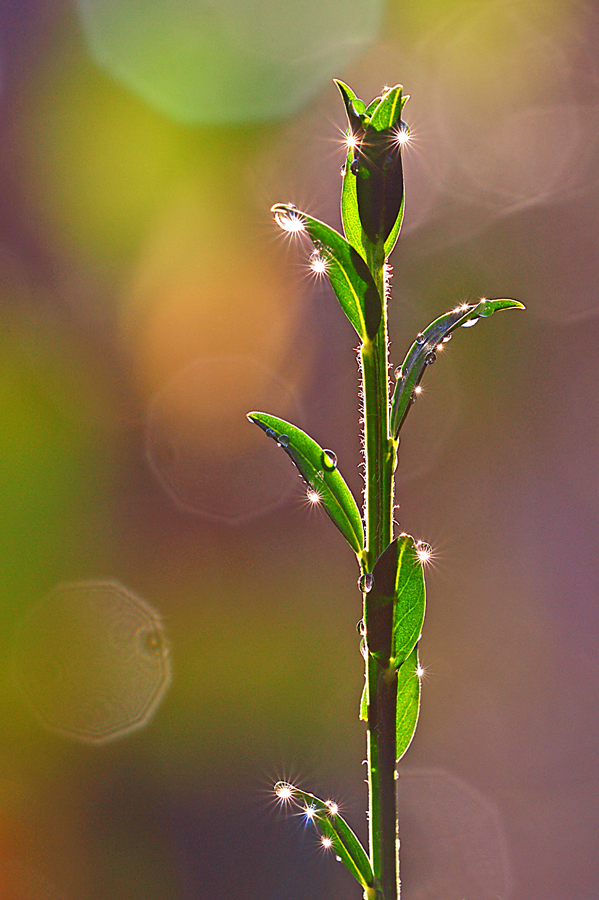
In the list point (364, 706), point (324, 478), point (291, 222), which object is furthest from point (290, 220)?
point (364, 706)

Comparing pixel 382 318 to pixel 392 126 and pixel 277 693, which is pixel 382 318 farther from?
pixel 277 693

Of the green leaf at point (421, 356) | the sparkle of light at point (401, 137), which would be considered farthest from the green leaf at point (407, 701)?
the sparkle of light at point (401, 137)

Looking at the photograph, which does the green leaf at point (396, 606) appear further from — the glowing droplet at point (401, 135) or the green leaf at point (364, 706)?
the glowing droplet at point (401, 135)

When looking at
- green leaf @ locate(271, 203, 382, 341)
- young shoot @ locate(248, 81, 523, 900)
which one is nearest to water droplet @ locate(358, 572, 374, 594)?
young shoot @ locate(248, 81, 523, 900)

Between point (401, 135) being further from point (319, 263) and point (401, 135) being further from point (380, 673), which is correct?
point (380, 673)

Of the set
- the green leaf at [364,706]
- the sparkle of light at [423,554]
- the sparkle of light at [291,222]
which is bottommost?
the green leaf at [364,706]

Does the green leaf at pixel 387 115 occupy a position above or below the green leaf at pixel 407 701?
above
